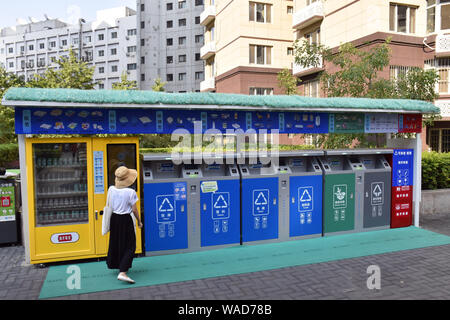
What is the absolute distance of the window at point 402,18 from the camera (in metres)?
18.4

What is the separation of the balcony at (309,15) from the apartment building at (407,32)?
0.53 meters

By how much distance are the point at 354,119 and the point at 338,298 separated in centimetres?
418

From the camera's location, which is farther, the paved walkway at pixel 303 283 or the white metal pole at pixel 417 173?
the white metal pole at pixel 417 173

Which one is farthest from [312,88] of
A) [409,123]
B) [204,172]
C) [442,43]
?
[204,172]

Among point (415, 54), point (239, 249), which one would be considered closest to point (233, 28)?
point (415, 54)

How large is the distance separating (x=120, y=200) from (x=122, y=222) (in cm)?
33

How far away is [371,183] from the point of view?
792cm

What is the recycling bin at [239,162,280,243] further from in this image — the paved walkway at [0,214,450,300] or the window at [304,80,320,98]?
the window at [304,80,320,98]

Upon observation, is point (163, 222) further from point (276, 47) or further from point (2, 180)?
point (276, 47)

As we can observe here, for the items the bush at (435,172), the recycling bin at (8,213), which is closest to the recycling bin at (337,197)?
the bush at (435,172)

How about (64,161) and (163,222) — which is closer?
(64,161)

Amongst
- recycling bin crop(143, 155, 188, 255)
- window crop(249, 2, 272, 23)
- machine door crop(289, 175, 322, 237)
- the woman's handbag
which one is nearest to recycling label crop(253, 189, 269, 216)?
machine door crop(289, 175, 322, 237)

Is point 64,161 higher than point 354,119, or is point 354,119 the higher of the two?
point 354,119

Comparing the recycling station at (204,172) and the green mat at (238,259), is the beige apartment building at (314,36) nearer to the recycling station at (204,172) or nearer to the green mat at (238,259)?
the recycling station at (204,172)
